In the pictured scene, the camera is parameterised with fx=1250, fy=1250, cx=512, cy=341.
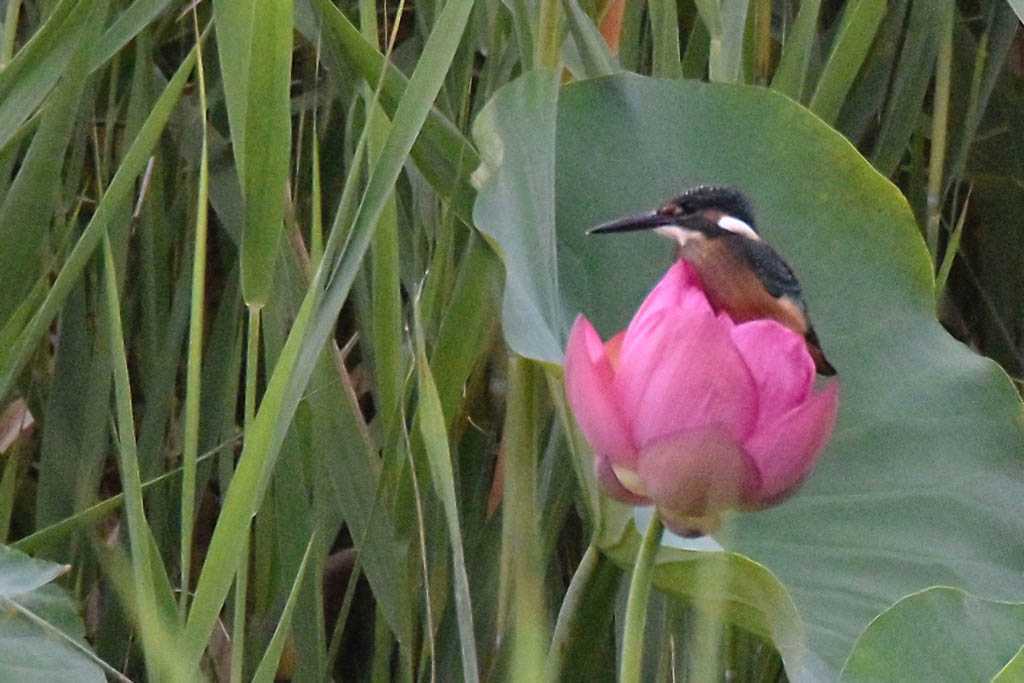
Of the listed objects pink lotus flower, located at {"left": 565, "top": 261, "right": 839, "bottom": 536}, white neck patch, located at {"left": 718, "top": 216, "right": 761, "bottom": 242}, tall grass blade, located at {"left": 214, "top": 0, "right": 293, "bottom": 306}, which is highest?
tall grass blade, located at {"left": 214, "top": 0, "right": 293, "bottom": 306}

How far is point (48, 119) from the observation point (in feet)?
2.11

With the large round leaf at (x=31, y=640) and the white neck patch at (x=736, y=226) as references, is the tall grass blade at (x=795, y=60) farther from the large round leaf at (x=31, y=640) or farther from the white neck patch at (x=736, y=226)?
the large round leaf at (x=31, y=640)

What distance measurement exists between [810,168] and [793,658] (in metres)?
0.25

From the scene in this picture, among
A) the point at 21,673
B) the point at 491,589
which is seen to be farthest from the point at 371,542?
Answer: the point at 21,673

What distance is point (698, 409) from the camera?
1.33ft

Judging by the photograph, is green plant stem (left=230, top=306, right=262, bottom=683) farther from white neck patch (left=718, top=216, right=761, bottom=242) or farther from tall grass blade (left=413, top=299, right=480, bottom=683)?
white neck patch (left=718, top=216, right=761, bottom=242)

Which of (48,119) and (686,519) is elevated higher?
(48,119)

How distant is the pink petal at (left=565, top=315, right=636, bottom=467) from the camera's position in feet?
1.37

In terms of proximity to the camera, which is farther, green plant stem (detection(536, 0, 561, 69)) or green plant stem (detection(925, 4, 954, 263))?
green plant stem (detection(925, 4, 954, 263))

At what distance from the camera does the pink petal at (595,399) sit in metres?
0.42

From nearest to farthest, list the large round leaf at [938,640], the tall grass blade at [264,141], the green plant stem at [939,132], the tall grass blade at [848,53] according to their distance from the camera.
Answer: the large round leaf at [938,640] → the tall grass blade at [264,141] → the tall grass blade at [848,53] → the green plant stem at [939,132]

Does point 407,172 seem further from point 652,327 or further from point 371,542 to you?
point 652,327

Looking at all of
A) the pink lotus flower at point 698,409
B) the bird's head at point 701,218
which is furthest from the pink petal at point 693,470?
the bird's head at point 701,218

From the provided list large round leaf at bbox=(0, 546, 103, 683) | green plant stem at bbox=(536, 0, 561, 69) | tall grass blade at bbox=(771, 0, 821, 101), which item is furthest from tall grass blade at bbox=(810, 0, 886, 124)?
large round leaf at bbox=(0, 546, 103, 683)
